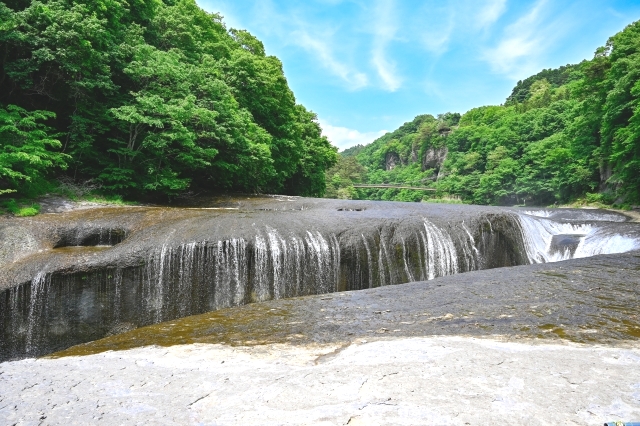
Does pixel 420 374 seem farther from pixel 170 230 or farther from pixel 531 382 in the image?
pixel 170 230

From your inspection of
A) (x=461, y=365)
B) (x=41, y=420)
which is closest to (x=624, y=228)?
(x=461, y=365)

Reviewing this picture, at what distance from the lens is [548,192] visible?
42.1 metres

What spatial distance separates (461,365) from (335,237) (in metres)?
7.74

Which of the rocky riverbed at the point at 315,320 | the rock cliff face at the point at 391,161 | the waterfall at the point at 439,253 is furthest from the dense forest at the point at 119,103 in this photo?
the rock cliff face at the point at 391,161

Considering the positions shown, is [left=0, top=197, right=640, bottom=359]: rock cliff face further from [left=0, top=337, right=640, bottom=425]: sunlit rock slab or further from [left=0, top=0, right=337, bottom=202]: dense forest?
[left=0, top=337, right=640, bottom=425]: sunlit rock slab

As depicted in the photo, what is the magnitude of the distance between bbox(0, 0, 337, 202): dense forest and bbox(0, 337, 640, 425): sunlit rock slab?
1020 cm

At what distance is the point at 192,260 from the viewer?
916cm

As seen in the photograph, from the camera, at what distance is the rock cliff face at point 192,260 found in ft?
26.3

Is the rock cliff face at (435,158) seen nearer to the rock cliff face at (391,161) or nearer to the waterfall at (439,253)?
the rock cliff face at (391,161)

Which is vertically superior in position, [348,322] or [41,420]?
[41,420]

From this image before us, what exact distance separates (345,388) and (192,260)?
7400 mm

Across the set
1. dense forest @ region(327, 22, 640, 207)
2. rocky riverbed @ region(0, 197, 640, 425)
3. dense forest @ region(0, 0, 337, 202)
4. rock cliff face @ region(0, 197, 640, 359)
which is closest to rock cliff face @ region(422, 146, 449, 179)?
dense forest @ region(327, 22, 640, 207)

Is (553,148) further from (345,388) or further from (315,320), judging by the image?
(345,388)

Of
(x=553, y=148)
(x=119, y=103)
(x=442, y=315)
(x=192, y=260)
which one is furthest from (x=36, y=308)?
(x=553, y=148)
